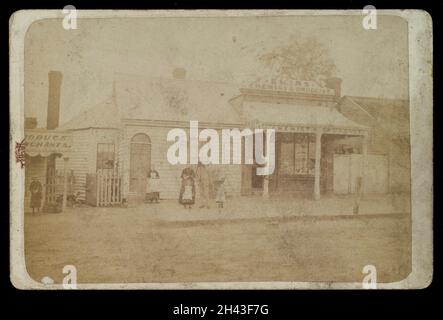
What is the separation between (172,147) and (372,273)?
279 centimetres

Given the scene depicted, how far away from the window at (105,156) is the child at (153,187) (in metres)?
0.48

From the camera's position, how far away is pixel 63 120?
4559 millimetres

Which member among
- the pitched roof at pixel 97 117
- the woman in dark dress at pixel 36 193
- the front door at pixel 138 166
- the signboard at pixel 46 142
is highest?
the pitched roof at pixel 97 117

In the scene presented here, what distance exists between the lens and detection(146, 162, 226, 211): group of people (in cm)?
457

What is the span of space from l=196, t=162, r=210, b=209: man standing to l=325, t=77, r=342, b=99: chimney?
177 cm

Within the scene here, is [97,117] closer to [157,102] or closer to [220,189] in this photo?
[157,102]

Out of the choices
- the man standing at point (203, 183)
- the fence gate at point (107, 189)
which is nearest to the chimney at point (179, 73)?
the man standing at point (203, 183)

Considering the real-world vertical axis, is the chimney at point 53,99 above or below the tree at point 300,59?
below

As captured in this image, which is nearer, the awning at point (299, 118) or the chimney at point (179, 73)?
the chimney at point (179, 73)

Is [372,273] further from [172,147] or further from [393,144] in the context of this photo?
[172,147]

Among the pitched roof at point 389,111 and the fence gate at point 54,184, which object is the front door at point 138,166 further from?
the pitched roof at point 389,111

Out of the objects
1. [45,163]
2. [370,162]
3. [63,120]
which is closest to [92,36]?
[63,120]

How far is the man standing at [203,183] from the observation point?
180 inches

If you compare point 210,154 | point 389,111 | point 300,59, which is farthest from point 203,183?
point 389,111
